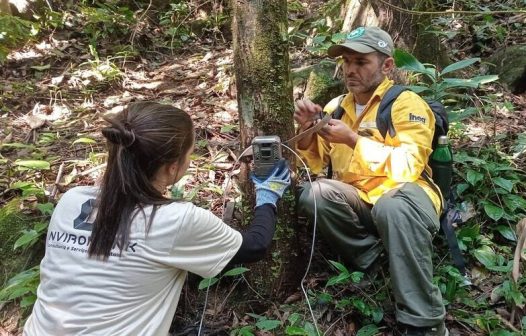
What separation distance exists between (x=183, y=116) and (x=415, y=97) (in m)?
1.60

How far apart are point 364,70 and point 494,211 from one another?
4.74ft

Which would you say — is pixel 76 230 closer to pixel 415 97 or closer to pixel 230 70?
pixel 415 97

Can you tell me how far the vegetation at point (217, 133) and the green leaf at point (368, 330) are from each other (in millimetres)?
13

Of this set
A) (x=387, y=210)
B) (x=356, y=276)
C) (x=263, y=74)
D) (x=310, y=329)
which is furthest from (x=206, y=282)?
(x=263, y=74)

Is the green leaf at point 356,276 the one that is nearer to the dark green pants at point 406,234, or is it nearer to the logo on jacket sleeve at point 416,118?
the dark green pants at point 406,234

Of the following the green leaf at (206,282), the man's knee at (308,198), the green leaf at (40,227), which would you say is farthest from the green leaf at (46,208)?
the man's knee at (308,198)

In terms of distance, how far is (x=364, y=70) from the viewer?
129 inches

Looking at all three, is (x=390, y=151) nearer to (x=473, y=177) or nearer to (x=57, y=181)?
(x=473, y=177)

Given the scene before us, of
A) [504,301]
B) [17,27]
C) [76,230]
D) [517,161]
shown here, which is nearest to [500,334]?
[504,301]

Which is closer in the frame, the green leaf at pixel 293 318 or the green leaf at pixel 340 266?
the green leaf at pixel 293 318

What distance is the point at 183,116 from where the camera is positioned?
2176mm

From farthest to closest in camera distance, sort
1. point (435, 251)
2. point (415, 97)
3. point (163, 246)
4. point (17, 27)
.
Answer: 1. point (17, 27)
2. point (435, 251)
3. point (415, 97)
4. point (163, 246)

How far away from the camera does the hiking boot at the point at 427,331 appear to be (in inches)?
111

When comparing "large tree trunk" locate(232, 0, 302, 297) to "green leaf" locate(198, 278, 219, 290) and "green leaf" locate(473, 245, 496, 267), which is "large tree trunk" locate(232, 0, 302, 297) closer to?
"green leaf" locate(198, 278, 219, 290)
